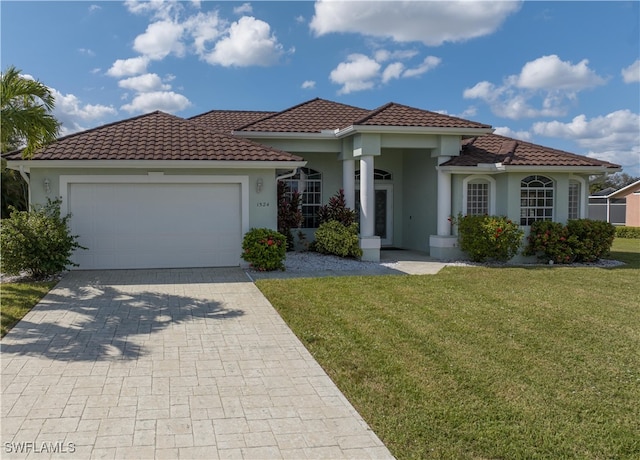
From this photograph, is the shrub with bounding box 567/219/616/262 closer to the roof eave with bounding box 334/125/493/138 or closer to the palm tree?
the roof eave with bounding box 334/125/493/138

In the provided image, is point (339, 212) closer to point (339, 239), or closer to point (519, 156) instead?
point (339, 239)

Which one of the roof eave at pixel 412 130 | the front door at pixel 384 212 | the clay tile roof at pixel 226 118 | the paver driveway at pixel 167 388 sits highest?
the clay tile roof at pixel 226 118

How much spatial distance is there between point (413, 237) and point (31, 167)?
12271mm

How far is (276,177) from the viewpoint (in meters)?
15.0

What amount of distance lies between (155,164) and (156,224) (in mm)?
1580

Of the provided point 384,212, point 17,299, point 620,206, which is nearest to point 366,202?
point 384,212

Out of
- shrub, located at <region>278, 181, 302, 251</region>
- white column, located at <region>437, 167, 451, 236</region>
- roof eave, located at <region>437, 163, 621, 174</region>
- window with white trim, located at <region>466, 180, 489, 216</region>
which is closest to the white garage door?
shrub, located at <region>278, 181, 302, 251</region>

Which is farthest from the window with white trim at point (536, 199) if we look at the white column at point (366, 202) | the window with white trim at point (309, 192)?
the window with white trim at point (309, 192)

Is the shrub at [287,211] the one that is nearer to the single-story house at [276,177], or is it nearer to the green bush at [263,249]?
the single-story house at [276,177]

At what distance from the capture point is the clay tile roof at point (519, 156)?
15.5 meters

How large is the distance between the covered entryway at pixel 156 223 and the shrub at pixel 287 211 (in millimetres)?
2871

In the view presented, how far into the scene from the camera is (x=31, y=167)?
12484 mm

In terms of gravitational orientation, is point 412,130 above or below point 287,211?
above

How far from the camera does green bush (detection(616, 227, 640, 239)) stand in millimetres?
29720
